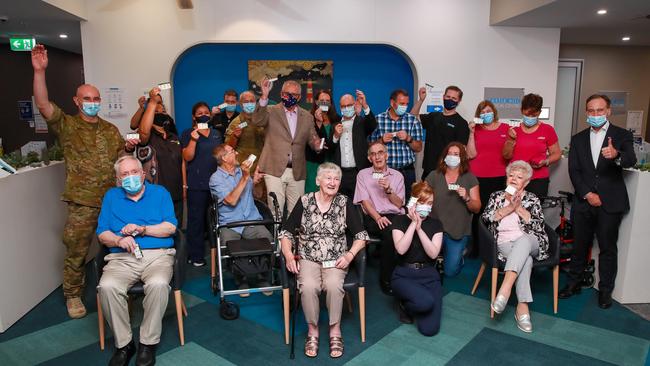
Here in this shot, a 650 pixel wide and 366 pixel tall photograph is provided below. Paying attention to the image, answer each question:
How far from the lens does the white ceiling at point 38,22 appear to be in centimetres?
456

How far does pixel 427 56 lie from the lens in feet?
18.7

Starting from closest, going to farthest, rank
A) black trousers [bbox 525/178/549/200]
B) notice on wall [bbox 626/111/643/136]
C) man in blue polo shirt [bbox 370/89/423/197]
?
black trousers [bbox 525/178/549/200] < man in blue polo shirt [bbox 370/89/423/197] < notice on wall [bbox 626/111/643/136]

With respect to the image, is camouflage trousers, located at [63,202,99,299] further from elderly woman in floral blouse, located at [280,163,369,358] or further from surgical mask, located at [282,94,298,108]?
surgical mask, located at [282,94,298,108]

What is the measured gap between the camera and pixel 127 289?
2.79 meters

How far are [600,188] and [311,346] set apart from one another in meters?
2.53

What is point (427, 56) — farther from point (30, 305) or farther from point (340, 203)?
point (30, 305)

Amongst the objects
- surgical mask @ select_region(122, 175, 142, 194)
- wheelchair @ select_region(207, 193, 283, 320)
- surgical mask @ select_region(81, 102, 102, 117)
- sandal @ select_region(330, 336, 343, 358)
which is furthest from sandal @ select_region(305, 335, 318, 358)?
surgical mask @ select_region(81, 102, 102, 117)

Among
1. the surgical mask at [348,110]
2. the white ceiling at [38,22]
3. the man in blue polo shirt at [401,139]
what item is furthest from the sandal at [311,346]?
the white ceiling at [38,22]

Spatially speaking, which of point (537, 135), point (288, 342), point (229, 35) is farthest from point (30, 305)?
point (537, 135)

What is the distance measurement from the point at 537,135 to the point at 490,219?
44.8 inches

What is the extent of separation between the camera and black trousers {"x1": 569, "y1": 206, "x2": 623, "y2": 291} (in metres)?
3.55

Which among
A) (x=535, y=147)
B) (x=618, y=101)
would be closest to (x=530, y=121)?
(x=535, y=147)

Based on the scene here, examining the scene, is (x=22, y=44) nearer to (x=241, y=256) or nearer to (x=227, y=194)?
(x=227, y=194)

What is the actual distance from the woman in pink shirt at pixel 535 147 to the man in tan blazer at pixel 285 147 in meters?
1.82
